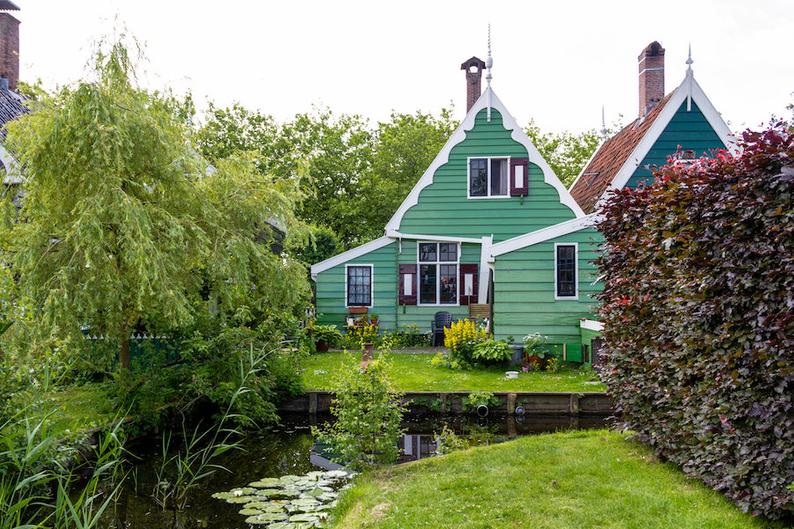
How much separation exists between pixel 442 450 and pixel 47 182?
617 centimetres

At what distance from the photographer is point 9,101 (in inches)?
604

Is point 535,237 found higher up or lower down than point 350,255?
higher up

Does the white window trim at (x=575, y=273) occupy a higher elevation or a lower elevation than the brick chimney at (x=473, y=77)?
lower

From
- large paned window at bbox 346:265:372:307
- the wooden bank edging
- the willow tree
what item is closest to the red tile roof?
large paned window at bbox 346:265:372:307

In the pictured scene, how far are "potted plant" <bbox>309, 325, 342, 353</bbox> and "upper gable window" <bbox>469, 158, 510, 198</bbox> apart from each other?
5374 mm

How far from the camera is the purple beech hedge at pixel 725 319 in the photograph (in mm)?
4242

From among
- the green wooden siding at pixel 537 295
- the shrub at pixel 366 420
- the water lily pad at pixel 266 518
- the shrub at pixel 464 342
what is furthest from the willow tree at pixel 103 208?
the green wooden siding at pixel 537 295

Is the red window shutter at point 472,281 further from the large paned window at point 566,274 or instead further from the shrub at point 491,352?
the shrub at point 491,352

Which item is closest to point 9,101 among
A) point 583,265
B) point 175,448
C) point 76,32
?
point 76,32

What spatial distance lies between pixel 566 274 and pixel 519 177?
404cm

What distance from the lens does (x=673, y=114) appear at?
49.1ft

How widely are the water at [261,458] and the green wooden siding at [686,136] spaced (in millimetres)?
7512

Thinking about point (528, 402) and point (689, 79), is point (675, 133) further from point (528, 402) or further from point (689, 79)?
point (528, 402)

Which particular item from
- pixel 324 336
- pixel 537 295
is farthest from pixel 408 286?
pixel 537 295
